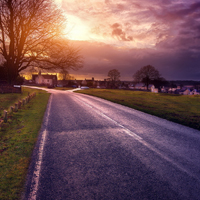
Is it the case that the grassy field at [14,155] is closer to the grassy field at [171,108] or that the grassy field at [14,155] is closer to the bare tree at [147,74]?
the grassy field at [171,108]

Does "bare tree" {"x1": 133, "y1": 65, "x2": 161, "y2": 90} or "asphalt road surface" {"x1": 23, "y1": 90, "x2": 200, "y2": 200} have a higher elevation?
"bare tree" {"x1": 133, "y1": 65, "x2": 161, "y2": 90}

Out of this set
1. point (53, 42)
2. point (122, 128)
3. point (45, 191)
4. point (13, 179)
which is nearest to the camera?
point (45, 191)

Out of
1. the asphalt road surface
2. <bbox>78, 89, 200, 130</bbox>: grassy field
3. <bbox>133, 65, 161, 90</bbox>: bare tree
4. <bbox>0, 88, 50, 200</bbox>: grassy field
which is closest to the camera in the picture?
the asphalt road surface

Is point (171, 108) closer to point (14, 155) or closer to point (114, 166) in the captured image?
point (114, 166)

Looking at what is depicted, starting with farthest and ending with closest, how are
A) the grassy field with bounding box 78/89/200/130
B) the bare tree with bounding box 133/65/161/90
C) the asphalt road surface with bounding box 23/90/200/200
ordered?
the bare tree with bounding box 133/65/161/90, the grassy field with bounding box 78/89/200/130, the asphalt road surface with bounding box 23/90/200/200

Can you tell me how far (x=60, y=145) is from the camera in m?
5.10

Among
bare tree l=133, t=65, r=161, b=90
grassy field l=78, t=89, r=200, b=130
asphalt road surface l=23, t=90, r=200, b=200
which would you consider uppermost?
bare tree l=133, t=65, r=161, b=90

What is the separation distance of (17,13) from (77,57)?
9559 mm

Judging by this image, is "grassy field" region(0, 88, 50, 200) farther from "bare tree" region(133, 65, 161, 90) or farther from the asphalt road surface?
"bare tree" region(133, 65, 161, 90)

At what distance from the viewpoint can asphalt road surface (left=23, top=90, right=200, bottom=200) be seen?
2.88 metres

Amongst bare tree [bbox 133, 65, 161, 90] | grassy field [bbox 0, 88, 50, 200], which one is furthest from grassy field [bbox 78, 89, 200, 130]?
bare tree [bbox 133, 65, 161, 90]

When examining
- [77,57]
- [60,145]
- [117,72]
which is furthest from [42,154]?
[117,72]

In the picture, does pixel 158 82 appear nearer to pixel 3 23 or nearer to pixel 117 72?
pixel 117 72

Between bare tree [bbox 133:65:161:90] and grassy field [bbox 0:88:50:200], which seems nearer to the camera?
grassy field [bbox 0:88:50:200]
